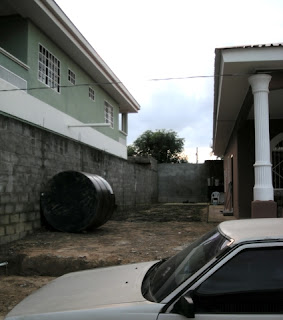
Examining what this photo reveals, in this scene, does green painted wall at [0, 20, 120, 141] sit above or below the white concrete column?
above

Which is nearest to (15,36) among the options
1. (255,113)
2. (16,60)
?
(16,60)

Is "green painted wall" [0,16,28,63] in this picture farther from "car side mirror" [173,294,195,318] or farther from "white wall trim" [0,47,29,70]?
"car side mirror" [173,294,195,318]

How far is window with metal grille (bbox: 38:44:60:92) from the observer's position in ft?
41.0

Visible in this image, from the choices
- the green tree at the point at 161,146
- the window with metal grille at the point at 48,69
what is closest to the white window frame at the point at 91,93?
the window with metal grille at the point at 48,69

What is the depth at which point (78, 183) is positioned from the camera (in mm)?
9070

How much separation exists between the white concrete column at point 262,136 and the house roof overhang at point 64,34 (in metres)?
6.63

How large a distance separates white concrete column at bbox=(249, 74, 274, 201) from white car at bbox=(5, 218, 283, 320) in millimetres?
6491

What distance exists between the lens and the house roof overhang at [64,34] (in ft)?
36.8

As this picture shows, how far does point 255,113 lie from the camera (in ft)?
29.8

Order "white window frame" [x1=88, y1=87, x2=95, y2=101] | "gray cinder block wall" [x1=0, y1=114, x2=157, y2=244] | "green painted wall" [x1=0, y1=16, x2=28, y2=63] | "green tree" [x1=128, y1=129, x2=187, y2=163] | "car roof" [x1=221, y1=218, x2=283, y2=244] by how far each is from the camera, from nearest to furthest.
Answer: "car roof" [x1=221, y1=218, x2=283, y2=244] → "gray cinder block wall" [x1=0, y1=114, x2=157, y2=244] → "green painted wall" [x1=0, y1=16, x2=28, y2=63] → "white window frame" [x1=88, y1=87, x2=95, y2=101] → "green tree" [x1=128, y1=129, x2=187, y2=163]

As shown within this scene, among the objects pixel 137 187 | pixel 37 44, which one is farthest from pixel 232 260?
pixel 137 187

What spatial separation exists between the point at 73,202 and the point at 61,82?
259 inches

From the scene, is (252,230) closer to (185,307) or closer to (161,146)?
(185,307)

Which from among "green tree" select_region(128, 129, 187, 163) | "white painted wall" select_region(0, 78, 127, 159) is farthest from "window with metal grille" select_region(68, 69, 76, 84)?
"green tree" select_region(128, 129, 187, 163)
